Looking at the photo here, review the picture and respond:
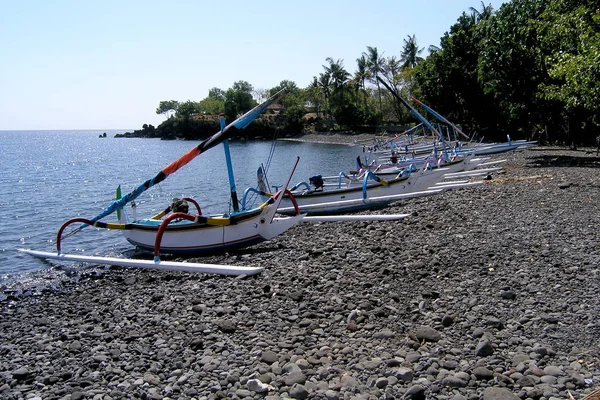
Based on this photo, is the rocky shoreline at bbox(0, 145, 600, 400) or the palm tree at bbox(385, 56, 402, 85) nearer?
the rocky shoreline at bbox(0, 145, 600, 400)

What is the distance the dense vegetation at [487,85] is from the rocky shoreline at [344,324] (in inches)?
273

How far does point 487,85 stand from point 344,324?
41.5 metres

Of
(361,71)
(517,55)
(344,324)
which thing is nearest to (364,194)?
(344,324)

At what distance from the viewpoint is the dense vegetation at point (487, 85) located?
819 inches

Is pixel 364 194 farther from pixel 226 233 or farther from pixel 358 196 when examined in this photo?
pixel 226 233

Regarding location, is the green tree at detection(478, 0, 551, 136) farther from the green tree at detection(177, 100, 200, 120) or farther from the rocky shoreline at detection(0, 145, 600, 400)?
the green tree at detection(177, 100, 200, 120)

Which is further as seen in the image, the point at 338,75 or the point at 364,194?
the point at 338,75

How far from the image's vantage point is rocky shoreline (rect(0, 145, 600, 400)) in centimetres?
630

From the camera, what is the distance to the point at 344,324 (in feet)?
26.6

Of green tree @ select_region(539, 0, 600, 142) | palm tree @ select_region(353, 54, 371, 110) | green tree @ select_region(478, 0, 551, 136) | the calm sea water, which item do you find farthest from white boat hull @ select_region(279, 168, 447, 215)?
palm tree @ select_region(353, 54, 371, 110)

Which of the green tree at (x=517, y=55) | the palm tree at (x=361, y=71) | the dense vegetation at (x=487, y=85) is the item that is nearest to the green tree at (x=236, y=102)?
the dense vegetation at (x=487, y=85)

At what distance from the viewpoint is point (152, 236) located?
634 inches

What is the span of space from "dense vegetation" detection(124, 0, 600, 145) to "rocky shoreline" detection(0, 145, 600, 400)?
6.94 metres

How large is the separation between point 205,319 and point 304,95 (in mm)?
118129
